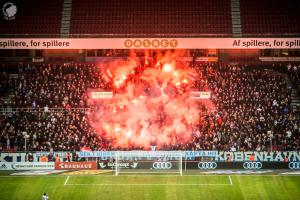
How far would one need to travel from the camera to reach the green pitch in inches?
1302

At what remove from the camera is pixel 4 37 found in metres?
44.9

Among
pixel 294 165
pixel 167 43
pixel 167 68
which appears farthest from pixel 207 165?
pixel 167 43

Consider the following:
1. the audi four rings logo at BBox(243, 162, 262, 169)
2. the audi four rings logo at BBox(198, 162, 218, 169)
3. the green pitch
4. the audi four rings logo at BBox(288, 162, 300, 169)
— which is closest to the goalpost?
the green pitch

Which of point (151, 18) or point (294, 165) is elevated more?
point (151, 18)

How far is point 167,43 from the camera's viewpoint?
44.2 meters

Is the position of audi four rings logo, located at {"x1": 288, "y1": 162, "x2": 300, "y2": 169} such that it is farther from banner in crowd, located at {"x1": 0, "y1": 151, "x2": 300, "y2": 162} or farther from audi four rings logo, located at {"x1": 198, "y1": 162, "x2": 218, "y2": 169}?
audi four rings logo, located at {"x1": 198, "y1": 162, "x2": 218, "y2": 169}

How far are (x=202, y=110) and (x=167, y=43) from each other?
239 inches

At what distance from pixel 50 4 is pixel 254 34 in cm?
1656

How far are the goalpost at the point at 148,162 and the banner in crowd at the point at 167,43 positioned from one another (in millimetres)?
9760

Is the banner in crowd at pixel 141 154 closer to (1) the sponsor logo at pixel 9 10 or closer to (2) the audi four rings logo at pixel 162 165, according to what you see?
(2) the audi four rings logo at pixel 162 165

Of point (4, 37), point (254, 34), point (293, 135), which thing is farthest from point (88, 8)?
point (293, 135)

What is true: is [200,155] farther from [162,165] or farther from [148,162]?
[148,162]

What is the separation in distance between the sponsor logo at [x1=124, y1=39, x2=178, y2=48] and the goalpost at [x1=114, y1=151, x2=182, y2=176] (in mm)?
9774

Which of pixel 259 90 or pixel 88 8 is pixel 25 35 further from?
pixel 259 90
